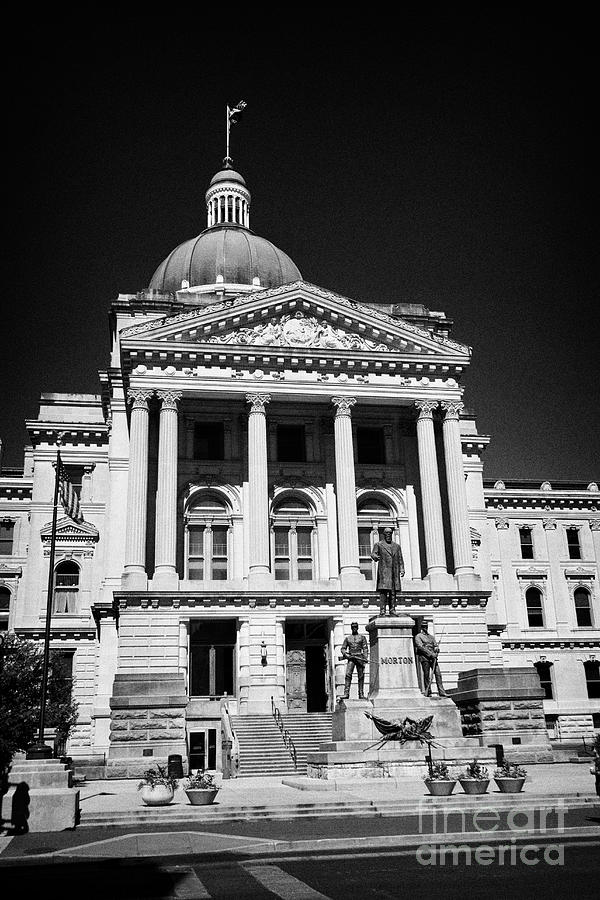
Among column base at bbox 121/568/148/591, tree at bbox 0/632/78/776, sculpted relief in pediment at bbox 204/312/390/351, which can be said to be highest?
sculpted relief in pediment at bbox 204/312/390/351

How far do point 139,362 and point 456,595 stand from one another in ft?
64.1

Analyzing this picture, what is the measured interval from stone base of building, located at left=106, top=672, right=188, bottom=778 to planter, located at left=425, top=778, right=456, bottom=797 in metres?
14.7

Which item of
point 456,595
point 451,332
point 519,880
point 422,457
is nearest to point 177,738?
point 456,595

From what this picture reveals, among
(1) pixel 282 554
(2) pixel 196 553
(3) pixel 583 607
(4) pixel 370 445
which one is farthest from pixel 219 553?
(3) pixel 583 607

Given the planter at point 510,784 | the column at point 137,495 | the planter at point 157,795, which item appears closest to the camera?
the planter at point 157,795

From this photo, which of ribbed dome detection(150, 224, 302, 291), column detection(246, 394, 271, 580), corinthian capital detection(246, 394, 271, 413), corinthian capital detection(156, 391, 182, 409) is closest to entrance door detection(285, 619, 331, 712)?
column detection(246, 394, 271, 580)

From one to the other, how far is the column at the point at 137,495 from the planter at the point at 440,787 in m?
23.6

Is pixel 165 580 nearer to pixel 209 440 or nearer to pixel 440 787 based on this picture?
pixel 209 440

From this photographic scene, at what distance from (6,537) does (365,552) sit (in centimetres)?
2346

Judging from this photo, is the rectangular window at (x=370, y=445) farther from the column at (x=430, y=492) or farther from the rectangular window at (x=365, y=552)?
the rectangular window at (x=365, y=552)

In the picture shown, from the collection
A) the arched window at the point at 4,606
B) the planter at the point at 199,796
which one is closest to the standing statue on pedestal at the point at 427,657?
the planter at the point at 199,796

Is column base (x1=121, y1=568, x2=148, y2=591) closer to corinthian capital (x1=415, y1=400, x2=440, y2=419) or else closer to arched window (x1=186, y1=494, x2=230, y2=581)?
arched window (x1=186, y1=494, x2=230, y2=581)

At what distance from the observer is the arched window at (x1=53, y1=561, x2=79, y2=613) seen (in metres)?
55.0

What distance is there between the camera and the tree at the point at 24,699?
34750 mm
